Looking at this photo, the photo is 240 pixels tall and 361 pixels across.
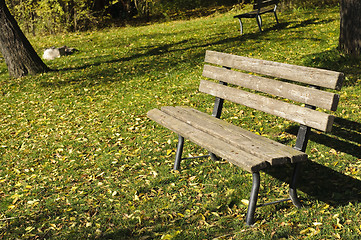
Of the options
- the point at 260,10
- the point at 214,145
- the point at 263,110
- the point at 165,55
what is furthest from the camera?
the point at 260,10

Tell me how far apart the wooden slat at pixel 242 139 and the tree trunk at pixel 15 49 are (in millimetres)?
5881

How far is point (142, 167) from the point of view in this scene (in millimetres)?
4484

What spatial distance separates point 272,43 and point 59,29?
403 inches

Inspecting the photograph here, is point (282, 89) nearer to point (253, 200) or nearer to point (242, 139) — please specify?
point (242, 139)

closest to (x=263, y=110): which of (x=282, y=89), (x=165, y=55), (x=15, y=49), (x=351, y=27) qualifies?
(x=282, y=89)

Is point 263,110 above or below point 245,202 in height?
above

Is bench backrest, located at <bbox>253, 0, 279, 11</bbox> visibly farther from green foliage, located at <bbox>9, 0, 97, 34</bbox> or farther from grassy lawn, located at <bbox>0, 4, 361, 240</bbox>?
green foliage, located at <bbox>9, 0, 97, 34</bbox>

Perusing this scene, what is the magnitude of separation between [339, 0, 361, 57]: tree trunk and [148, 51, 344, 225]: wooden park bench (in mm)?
4037

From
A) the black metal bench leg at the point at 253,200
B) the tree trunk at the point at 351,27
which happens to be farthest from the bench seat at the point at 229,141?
the tree trunk at the point at 351,27

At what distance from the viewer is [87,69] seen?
9.57 metres

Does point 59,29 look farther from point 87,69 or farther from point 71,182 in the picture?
point 71,182

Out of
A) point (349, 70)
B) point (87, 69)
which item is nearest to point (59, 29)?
point (87, 69)

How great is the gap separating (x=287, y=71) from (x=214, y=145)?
3.13ft

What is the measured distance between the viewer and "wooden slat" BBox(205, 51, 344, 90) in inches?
120
